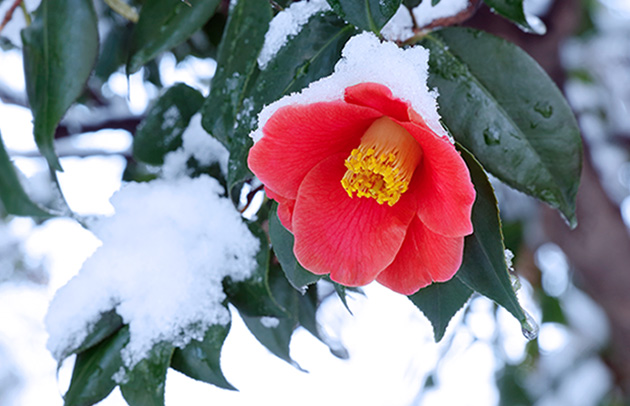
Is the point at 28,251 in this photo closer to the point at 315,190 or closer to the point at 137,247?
the point at 137,247

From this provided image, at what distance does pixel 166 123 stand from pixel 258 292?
310 millimetres

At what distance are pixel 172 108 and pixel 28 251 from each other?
7.23 ft

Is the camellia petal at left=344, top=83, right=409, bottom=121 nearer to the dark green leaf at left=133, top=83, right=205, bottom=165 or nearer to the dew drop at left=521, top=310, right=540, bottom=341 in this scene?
the dew drop at left=521, top=310, right=540, bottom=341

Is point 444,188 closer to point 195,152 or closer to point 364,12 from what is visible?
point 364,12

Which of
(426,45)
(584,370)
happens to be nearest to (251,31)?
(426,45)

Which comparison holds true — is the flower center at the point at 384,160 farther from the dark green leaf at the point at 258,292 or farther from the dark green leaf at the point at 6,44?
the dark green leaf at the point at 6,44

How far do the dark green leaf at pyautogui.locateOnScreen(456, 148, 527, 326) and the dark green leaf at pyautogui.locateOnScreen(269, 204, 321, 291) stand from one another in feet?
0.42

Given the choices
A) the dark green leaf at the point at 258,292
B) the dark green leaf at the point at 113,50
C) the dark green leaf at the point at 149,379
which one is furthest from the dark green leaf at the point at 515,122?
the dark green leaf at the point at 113,50

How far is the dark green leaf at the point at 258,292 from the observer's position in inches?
22.3

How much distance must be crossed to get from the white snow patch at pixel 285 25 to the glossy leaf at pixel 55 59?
0.82 feet

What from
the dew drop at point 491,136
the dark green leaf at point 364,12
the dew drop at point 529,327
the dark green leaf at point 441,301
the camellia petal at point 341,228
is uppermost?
the dark green leaf at point 364,12

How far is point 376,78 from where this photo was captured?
16.2 inches

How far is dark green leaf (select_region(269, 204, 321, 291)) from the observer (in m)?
0.48

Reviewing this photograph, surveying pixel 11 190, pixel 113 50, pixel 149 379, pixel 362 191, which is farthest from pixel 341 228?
pixel 113 50
